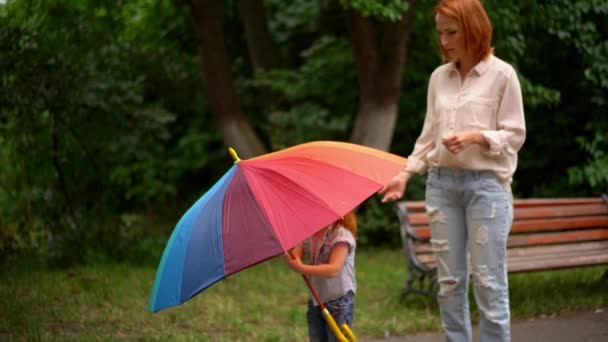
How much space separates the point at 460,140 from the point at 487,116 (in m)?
0.30

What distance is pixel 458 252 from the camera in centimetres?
365

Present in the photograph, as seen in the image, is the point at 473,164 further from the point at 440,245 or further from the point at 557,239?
the point at 557,239

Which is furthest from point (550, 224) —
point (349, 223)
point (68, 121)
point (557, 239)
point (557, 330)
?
point (68, 121)

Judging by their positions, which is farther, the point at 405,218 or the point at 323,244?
the point at 405,218

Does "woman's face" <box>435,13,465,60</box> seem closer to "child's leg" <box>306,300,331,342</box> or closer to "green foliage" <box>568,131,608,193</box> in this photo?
"child's leg" <box>306,300,331,342</box>

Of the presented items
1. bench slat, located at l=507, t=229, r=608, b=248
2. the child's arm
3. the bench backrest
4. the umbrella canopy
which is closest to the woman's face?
the umbrella canopy

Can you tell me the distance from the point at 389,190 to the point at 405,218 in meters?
2.77

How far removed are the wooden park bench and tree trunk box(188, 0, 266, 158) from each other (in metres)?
3.02

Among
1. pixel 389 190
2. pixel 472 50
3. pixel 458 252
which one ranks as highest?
pixel 472 50

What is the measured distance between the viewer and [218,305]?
6121 millimetres

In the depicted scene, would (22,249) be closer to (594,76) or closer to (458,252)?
(458,252)

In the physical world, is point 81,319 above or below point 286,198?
below

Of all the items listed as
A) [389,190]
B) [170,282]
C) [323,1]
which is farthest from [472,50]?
[323,1]

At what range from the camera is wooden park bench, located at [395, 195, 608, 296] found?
6.05 meters
